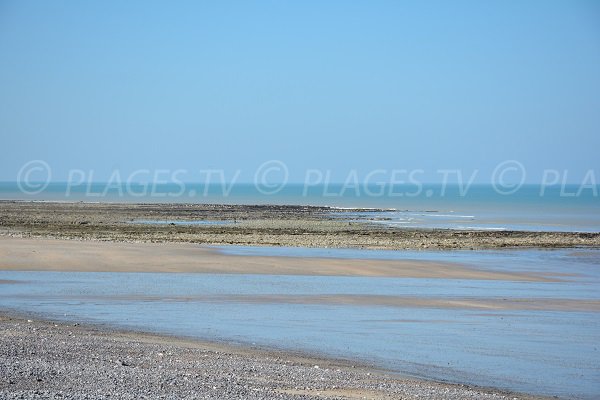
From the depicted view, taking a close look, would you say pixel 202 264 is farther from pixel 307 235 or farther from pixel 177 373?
pixel 177 373

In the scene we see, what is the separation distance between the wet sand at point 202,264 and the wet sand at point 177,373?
43.9 ft

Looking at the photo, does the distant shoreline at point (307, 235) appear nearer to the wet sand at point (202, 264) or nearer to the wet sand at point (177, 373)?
the wet sand at point (202, 264)

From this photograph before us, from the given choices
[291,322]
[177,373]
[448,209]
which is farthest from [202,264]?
[448,209]

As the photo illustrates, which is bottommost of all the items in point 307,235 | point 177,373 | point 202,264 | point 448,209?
point 177,373

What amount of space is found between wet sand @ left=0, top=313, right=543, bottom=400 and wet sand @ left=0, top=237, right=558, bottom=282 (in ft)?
43.9

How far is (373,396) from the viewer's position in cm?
1066

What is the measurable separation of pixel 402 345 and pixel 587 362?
10.2ft

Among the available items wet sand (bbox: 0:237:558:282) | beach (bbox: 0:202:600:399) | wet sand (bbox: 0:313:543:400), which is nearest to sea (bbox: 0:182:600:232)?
beach (bbox: 0:202:600:399)

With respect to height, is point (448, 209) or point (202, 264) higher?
point (448, 209)

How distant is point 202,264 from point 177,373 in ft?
59.4

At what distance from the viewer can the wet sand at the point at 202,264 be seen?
27.4 metres

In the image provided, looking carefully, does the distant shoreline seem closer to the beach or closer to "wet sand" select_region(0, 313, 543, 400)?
the beach

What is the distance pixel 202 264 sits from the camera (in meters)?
29.4

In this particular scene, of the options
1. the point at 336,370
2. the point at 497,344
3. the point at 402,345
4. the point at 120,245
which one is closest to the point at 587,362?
the point at 497,344
